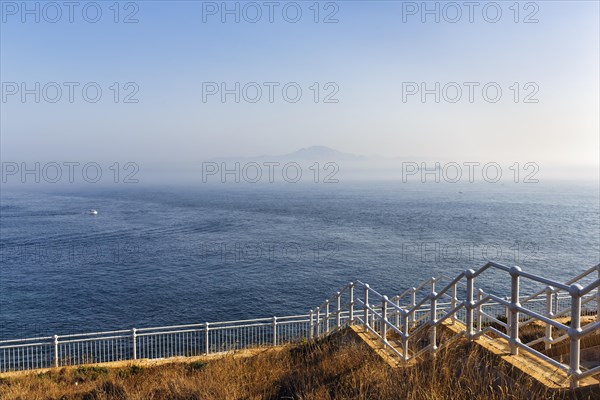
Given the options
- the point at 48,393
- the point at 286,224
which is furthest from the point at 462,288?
the point at 286,224

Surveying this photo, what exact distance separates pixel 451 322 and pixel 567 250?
189ft

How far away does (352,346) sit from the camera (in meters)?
8.78

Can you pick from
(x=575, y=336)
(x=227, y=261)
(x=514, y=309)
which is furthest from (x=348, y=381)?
(x=227, y=261)

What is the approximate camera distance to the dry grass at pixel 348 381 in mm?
5086

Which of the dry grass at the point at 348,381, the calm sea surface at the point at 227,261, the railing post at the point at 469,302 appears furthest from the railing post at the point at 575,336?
the calm sea surface at the point at 227,261

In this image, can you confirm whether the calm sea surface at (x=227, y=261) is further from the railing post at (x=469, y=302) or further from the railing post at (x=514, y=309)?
the railing post at (x=514, y=309)

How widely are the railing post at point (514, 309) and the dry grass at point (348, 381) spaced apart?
1.07 ft

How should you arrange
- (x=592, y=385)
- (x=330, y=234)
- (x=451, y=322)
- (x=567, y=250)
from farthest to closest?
(x=330, y=234)
(x=567, y=250)
(x=451, y=322)
(x=592, y=385)

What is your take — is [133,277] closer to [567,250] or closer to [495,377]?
[495,377]

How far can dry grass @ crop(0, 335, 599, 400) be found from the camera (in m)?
5.09

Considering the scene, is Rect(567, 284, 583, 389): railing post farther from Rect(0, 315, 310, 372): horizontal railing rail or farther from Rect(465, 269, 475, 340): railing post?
Rect(0, 315, 310, 372): horizontal railing rail

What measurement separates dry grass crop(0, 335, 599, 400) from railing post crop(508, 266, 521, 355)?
33 cm

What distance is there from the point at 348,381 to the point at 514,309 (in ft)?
7.93

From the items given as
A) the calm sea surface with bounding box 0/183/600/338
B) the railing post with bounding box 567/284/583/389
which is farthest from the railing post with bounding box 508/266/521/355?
the calm sea surface with bounding box 0/183/600/338
